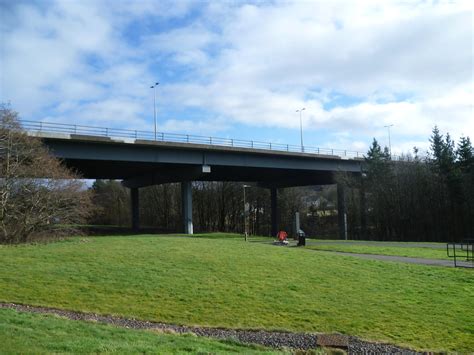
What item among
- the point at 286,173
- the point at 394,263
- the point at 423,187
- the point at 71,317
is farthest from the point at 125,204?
the point at 71,317

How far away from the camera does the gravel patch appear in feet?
33.5

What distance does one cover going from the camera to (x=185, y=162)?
47875mm

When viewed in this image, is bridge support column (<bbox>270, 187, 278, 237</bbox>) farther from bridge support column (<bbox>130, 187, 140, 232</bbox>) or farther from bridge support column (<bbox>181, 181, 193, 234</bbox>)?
bridge support column (<bbox>181, 181, 193, 234</bbox>)

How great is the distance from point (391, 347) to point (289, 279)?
6613mm

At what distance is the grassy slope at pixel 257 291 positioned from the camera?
12.2 metres

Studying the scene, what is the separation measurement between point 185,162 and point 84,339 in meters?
40.1

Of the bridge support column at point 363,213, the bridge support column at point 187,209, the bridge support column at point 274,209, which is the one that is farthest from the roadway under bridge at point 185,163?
the bridge support column at point 363,213

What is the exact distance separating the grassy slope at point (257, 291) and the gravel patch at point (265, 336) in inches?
21.2

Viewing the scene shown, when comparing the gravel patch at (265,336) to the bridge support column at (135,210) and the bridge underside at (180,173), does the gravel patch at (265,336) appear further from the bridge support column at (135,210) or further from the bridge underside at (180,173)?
the bridge support column at (135,210)

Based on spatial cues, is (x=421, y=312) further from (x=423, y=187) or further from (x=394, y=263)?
(x=423, y=187)

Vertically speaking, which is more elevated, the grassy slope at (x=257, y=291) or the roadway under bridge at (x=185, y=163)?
the roadway under bridge at (x=185, y=163)

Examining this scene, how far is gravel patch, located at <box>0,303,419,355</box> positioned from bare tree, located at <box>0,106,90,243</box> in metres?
17.5

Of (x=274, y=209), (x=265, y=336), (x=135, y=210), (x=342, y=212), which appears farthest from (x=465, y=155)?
(x=265, y=336)

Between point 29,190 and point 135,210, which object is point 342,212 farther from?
point 29,190
